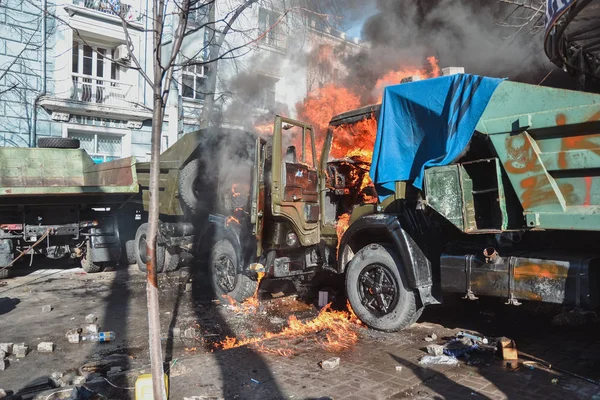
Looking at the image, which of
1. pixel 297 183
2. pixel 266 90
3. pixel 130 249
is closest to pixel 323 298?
pixel 297 183

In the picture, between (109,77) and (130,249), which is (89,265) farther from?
(109,77)

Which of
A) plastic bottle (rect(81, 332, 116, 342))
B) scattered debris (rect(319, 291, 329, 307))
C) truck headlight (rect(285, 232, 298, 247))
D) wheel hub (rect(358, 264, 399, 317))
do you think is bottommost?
plastic bottle (rect(81, 332, 116, 342))

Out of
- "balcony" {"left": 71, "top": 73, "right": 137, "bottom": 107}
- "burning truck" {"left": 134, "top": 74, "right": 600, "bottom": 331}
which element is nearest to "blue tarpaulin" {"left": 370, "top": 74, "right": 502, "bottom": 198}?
"burning truck" {"left": 134, "top": 74, "right": 600, "bottom": 331}

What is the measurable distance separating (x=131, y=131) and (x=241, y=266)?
37.5ft

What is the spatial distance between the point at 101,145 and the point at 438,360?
14988mm

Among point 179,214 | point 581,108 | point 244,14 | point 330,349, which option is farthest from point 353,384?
point 244,14

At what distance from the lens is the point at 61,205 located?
900cm

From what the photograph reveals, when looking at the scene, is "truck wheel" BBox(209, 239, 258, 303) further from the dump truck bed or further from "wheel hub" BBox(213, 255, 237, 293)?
the dump truck bed

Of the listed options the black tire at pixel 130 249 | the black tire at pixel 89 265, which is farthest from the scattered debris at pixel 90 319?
the black tire at pixel 130 249

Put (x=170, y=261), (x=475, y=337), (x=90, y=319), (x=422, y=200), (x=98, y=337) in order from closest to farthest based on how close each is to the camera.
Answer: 1. (x=475, y=337)
2. (x=422, y=200)
3. (x=98, y=337)
4. (x=90, y=319)
5. (x=170, y=261)

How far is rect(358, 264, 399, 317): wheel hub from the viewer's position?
5.23 meters

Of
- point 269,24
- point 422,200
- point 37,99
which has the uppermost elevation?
point 269,24

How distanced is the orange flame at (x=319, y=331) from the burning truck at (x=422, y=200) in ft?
1.10

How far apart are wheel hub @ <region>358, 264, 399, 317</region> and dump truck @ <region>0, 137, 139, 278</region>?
18.2 ft
